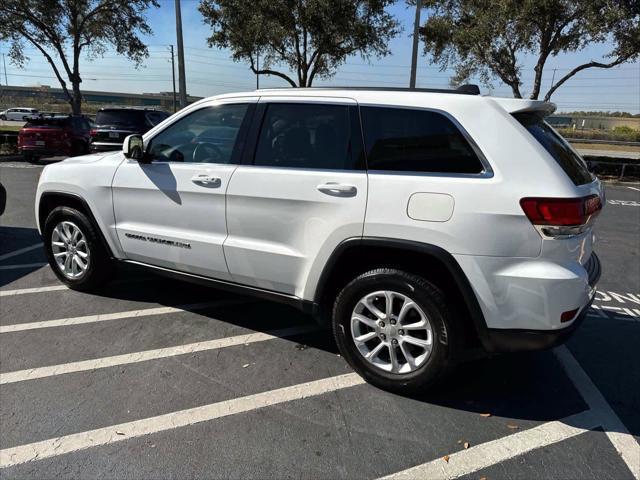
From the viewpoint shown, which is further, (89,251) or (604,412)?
(89,251)

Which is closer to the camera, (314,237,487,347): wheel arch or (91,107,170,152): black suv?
(314,237,487,347): wheel arch

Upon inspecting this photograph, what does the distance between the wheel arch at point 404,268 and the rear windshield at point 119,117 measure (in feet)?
41.5

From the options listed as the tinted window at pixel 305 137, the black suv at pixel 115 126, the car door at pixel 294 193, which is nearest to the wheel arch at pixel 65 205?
the car door at pixel 294 193

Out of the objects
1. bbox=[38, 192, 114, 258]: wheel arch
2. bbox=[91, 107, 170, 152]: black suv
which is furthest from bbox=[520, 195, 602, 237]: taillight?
bbox=[91, 107, 170, 152]: black suv

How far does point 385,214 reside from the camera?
2.72 metres

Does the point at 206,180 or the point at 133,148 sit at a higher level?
the point at 133,148

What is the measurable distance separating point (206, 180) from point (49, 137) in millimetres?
13446

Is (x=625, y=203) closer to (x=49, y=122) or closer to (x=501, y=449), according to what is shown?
(x=501, y=449)

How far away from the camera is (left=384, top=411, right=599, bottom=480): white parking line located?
2.33 metres

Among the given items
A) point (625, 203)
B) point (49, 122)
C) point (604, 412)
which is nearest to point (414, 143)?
point (604, 412)

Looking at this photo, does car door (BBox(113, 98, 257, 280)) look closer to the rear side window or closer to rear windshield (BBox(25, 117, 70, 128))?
the rear side window

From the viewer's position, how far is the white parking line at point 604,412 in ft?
8.04

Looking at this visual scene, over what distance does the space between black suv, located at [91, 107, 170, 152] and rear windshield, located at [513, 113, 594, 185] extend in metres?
12.7

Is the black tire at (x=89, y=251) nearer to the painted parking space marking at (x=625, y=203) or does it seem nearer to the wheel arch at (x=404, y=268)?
the wheel arch at (x=404, y=268)
